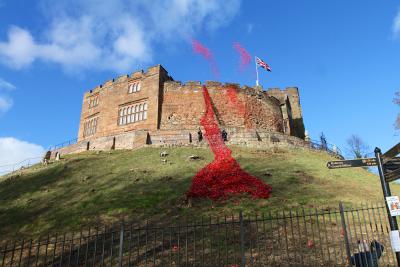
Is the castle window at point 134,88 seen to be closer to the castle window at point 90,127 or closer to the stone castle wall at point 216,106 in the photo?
the stone castle wall at point 216,106

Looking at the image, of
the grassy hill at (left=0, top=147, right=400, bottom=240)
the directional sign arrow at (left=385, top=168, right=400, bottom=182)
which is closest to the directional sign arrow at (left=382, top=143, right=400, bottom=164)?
the directional sign arrow at (left=385, top=168, right=400, bottom=182)

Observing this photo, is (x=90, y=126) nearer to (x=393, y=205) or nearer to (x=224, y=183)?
(x=224, y=183)

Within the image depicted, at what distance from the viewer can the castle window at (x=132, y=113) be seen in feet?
123

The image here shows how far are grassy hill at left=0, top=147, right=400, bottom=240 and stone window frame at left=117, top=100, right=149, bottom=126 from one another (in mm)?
9027

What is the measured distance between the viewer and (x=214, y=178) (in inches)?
755

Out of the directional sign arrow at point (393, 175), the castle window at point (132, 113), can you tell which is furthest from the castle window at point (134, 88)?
the directional sign arrow at point (393, 175)

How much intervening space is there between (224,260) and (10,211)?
44.1 ft

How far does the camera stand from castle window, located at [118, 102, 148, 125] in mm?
37503

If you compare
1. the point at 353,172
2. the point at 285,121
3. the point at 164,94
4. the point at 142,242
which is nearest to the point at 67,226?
the point at 142,242

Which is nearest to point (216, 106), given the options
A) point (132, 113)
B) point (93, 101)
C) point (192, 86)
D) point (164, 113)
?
point (192, 86)

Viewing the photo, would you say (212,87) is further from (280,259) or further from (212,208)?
(280,259)

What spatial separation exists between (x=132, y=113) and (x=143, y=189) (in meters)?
20.5

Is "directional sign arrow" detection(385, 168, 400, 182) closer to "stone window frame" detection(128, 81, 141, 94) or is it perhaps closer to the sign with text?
the sign with text

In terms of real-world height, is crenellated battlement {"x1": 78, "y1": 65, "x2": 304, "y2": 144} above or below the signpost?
above
